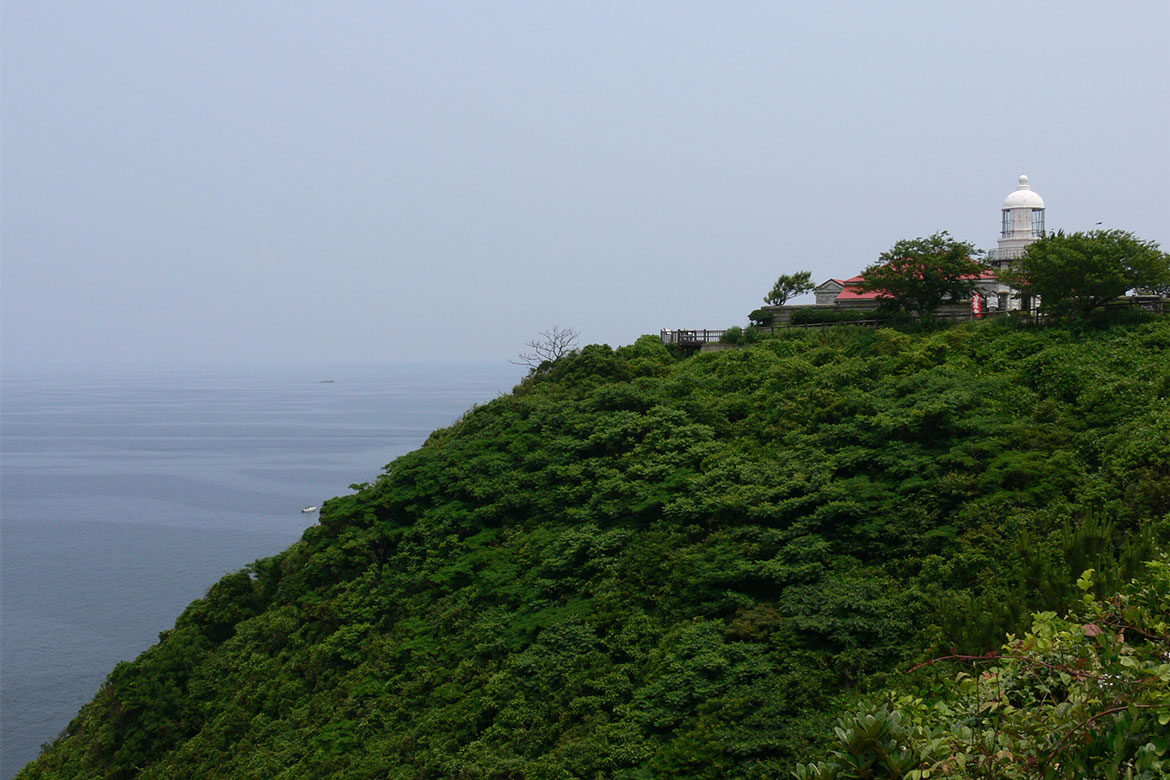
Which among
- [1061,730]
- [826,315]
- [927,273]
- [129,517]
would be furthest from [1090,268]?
[129,517]

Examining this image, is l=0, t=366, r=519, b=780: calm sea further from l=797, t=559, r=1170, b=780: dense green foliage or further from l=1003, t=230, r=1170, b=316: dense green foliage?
l=797, t=559, r=1170, b=780: dense green foliage

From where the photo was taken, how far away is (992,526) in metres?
15.3

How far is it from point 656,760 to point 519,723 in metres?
3.46

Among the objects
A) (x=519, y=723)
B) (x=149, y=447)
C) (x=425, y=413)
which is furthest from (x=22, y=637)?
(x=425, y=413)

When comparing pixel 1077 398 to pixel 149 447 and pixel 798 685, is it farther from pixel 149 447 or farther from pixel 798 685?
pixel 149 447

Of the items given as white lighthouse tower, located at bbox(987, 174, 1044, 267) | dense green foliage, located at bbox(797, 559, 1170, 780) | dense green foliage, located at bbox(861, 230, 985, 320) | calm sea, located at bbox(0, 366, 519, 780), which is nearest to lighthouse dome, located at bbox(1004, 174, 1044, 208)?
white lighthouse tower, located at bbox(987, 174, 1044, 267)

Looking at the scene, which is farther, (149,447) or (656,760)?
(149,447)

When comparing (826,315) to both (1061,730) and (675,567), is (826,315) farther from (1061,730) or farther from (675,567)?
(1061,730)

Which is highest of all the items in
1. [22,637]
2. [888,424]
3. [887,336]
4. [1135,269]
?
[1135,269]

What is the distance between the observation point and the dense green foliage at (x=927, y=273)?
26250 mm

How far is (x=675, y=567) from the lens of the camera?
57.9 feet

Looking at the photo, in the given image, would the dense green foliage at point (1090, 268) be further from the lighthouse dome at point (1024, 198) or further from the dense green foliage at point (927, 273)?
the lighthouse dome at point (1024, 198)

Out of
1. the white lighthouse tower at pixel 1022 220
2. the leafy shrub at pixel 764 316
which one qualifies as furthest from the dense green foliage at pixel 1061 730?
the white lighthouse tower at pixel 1022 220

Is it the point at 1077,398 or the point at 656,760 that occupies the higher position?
the point at 1077,398
